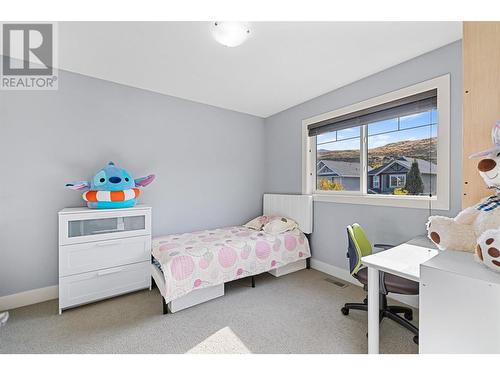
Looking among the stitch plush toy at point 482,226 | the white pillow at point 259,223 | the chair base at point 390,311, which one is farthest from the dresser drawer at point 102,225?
the stitch plush toy at point 482,226

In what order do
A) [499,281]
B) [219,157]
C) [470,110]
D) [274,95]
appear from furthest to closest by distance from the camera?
[219,157] → [274,95] → [470,110] → [499,281]

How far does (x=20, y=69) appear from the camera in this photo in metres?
2.13

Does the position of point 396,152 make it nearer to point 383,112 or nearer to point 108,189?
point 383,112

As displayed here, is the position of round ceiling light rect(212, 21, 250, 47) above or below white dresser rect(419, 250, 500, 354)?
above

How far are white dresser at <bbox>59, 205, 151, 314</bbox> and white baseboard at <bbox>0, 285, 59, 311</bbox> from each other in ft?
1.46

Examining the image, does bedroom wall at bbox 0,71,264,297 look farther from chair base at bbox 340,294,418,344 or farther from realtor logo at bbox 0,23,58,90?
chair base at bbox 340,294,418,344

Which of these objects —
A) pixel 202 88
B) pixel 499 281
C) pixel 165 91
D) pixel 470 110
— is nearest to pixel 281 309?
pixel 499 281

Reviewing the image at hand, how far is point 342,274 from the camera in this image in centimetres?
263

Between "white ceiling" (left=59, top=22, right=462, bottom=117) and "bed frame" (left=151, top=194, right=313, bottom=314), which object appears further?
"bed frame" (left=151, top=194, right=313, bottom=314)

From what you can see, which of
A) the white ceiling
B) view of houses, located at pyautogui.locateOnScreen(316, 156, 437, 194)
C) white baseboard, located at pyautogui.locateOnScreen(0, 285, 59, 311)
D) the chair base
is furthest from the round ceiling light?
white baseboard, located at pyautogui.locateOnScreen(0, 285, 59, 311)

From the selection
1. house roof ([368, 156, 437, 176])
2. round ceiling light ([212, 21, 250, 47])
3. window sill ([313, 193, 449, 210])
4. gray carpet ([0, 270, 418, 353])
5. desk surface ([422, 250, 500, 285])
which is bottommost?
gray carpet ([0, 270, 418, 353])

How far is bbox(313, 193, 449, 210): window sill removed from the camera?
73.7 inches
